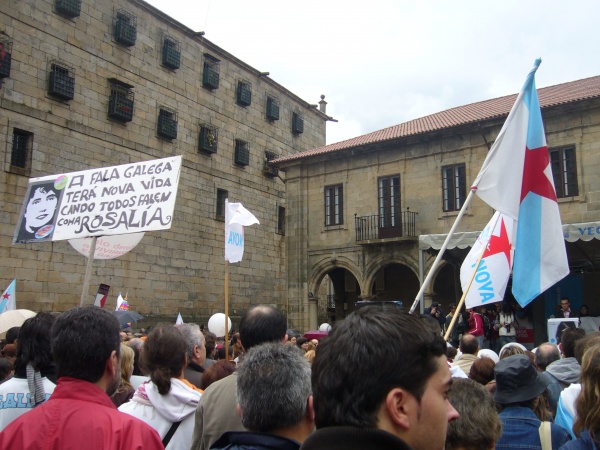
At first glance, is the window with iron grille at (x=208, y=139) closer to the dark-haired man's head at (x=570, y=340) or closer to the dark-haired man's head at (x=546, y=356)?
the dark-haired man's head at (x=546, y=356)

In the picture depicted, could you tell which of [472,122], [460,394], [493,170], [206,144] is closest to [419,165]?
[472,122]

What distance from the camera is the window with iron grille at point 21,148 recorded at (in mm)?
19703

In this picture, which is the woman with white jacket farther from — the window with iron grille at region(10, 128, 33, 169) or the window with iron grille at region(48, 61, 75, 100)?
the window with iron grille at region(48, 61, 75, 100)

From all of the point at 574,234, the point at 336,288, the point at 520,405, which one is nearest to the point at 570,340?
the point at 520,405

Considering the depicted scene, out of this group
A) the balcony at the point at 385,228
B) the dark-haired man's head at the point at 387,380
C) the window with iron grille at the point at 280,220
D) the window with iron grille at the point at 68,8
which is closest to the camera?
the dark-haired man's head at the point at 387,380

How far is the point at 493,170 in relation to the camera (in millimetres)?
7801

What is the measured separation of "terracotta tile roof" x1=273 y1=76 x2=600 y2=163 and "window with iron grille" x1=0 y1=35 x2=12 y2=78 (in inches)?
424

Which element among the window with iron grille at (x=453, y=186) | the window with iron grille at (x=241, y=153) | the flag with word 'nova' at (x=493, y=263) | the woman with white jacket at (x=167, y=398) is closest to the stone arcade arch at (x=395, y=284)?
the window with iron grille at (x=453, y=186)

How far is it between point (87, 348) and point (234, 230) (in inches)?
359

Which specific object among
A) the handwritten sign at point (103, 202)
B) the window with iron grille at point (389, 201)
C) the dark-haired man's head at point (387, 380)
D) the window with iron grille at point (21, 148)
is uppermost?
the window with iron grille at point (21, 148)

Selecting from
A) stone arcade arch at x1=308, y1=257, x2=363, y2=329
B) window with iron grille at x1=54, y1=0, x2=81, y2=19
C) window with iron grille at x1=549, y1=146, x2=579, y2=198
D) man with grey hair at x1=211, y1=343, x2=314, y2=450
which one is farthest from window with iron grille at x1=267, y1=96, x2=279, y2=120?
man with grey hair at x1=211, y1=343, x2=314, y2=450

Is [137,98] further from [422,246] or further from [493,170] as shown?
[493,170]

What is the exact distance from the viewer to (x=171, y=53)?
25.5 m

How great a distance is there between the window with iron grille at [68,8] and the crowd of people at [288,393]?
19.2 m
